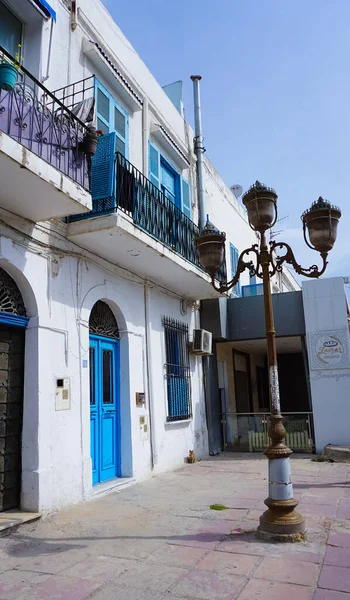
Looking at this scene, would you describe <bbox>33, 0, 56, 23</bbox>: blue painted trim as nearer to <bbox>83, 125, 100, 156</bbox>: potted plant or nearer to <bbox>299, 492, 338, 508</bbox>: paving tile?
<bbox>83, 125, 100, 156</bbox>: potted plant

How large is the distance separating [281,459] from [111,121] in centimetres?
622

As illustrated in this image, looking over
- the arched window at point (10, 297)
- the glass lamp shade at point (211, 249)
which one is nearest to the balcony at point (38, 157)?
the arched window at point (10, 297)

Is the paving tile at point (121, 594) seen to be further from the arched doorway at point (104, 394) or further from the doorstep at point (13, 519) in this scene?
the arched doorway at point (104, 394)

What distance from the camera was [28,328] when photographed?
19.7ft

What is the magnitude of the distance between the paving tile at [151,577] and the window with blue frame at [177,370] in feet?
17.4

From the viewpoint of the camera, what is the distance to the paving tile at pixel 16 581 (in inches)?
135

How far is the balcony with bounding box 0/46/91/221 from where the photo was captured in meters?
4.94

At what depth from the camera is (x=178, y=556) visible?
13.6ft

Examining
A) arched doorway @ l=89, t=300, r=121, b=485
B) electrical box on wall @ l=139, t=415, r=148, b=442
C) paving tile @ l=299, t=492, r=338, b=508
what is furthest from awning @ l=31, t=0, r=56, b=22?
paving tile @ l=299, t=492, r=338, b=508

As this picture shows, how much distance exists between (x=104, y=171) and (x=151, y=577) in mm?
5249

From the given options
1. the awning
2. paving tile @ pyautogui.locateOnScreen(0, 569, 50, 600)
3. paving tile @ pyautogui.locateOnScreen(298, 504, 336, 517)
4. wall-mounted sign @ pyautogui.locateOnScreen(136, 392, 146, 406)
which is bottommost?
paving tile @ pyautogui.locateOnScreen(298, 504, 336, 517)

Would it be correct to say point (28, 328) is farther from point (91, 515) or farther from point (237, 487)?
point (237, 487)

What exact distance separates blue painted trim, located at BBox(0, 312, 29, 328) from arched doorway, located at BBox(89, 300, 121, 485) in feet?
5.10

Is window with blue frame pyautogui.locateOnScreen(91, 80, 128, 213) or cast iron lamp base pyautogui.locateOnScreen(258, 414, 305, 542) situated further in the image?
window with blue frame pyautogui.locateOnScreen(91, 80, 128, 213)
